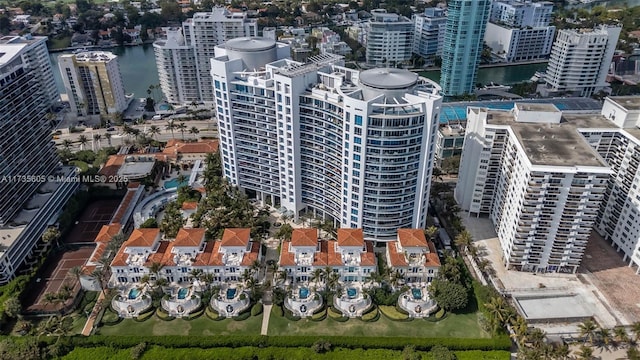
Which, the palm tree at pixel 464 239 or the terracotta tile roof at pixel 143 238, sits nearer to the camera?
the terracotta tile roof at pixel 143 238

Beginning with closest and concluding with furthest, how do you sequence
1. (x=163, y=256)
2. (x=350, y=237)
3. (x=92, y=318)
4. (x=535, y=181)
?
(x=92, y=318) → (x=535, y=181) → (x=163, y=256) → (x=350, y=237)

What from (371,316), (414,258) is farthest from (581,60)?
(371,316)

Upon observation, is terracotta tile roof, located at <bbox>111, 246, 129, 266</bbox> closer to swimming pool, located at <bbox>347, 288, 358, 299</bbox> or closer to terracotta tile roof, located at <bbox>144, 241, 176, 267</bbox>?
terracotta tile roof, located at <bbox>144, 241, 176, 267</bbox>

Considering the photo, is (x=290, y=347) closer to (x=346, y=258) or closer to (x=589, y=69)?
(x=346, y=258)

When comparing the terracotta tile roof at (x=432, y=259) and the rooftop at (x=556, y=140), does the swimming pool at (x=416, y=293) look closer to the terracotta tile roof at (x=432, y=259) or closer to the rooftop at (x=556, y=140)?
the terracotta tile roof at (x=432, y=259)

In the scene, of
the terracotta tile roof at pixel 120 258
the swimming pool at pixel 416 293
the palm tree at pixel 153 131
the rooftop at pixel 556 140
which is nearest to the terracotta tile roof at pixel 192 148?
the palm tree at pixel 153 131

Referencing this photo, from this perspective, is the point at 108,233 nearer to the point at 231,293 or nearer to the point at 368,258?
the point at 231,293

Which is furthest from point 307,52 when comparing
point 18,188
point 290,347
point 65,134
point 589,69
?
point 290,347
